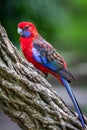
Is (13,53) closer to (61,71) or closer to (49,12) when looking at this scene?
(61,71)

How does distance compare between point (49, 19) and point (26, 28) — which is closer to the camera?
point (26, 28)

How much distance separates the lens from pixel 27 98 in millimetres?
4492

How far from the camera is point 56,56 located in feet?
17.8

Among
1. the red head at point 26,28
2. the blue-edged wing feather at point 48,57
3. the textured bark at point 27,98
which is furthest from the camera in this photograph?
the red head at point 26,28

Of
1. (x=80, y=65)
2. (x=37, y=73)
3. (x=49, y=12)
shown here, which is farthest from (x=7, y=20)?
(x=80, y=65)

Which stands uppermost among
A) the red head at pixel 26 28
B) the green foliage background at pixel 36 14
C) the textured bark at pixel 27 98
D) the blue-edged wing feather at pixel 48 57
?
the green foliage background at pixel 36 14

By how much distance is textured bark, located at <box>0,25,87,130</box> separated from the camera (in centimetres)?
444

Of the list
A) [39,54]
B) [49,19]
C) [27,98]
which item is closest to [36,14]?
[49,19]

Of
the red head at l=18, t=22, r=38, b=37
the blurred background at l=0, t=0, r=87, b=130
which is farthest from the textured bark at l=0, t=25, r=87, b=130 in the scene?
the blurred background at l=0, t=0, r=87, b=130

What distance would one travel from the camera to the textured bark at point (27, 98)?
4.44 m

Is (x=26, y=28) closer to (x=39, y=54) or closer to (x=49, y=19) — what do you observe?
(x=39, y=54)

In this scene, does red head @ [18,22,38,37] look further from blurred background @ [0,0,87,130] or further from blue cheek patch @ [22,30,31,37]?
blurred background @ [0,0,87,130]

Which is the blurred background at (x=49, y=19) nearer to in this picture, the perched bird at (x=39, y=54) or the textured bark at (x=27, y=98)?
the perched bird at (x=39, y=54)

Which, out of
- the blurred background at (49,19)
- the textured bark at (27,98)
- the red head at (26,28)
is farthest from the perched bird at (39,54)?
the blurred background at (49,19)
